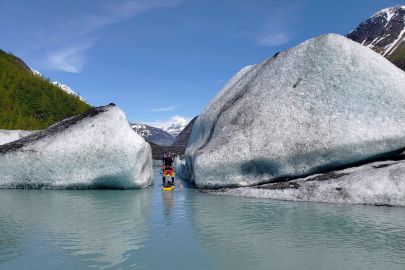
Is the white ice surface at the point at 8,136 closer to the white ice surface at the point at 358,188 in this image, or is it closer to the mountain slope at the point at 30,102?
the white ice surface at the point at 358,188

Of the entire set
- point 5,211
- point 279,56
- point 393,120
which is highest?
point 279,56

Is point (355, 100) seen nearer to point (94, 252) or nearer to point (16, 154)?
→ point (94, 252)

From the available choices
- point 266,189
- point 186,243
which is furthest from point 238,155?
point 186,243

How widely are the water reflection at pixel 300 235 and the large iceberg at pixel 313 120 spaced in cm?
389

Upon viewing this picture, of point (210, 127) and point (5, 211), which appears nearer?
point (5, 211)

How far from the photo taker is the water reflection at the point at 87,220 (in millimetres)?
10773

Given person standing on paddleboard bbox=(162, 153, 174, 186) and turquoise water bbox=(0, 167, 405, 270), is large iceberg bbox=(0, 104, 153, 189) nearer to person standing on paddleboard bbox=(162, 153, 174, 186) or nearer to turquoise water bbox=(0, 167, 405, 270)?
person standing on paddleboard bbox=(162, 153, 174, 186)

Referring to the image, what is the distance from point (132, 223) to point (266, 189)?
9371 millimetres

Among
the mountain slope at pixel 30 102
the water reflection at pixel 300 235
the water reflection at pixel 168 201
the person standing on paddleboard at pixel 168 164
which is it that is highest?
the mountain slope at pixel 30 102

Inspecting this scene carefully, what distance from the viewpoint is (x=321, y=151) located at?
21.3 m

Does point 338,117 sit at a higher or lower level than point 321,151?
higher

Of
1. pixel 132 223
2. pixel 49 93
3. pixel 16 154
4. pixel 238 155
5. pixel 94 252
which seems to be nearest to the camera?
pixel 94 252

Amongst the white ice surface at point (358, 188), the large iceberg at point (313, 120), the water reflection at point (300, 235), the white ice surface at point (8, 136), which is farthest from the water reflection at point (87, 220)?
the white ice surface at point (8, 136)

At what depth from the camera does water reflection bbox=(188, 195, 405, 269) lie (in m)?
9.81
